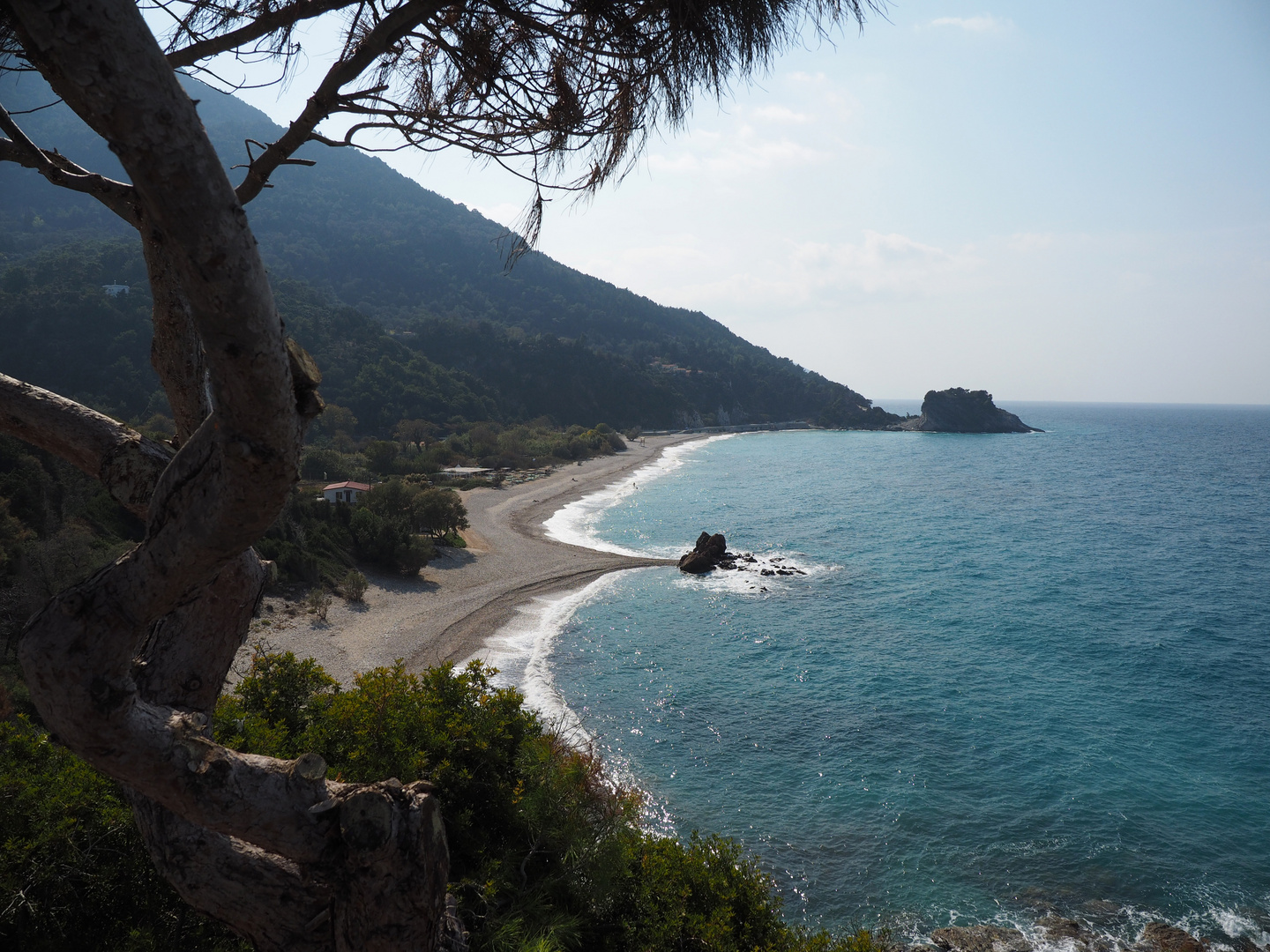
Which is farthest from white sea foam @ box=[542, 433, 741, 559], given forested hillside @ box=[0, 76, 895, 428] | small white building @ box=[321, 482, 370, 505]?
forested hillside @ box=[0, 76, 895, 428]

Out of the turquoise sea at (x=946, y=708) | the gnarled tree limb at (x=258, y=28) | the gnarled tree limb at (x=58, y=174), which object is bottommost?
the turquoise sea at (x=946, y=708)

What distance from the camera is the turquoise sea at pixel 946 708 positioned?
12438 millimetres

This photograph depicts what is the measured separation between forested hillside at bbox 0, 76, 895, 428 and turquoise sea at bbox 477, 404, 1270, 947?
129ft

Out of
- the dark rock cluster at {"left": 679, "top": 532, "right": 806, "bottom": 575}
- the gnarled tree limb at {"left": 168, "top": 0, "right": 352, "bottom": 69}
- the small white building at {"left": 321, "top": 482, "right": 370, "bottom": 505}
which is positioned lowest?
the dark rock cluster at {"left": 679, "top": 532, "right": 806, "bottom": 575}

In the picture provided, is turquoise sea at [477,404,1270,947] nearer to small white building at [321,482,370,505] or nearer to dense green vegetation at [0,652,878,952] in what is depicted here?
dense green vegetation at [0,652,878,952]

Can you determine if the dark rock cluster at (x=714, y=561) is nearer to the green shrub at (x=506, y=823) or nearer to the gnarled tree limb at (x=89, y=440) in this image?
the green shrub at (x=506, y=823)

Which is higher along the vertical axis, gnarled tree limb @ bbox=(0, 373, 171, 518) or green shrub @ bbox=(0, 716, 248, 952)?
gnarled tree limb @ bbox=(0, 373, 171, 518)

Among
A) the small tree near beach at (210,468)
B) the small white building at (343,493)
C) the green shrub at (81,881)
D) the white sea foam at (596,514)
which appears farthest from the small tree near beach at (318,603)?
the small tree near beach at (210,468)

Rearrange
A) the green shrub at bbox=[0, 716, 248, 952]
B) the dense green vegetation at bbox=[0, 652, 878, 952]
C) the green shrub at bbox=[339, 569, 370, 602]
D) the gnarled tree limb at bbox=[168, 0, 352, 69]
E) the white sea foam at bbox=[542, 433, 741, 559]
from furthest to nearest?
the white sea foam at bbox=[542, 433, 741, 559] → the green shrub at bbox=[339, 569, 370, 602] → the dense green vegetation at bbox=[0, 652, 878, 952] → the green shrub at bbox=[0, 716, 248, 952] → the gnarled tree limb at bbox=[168, 0, 352, 69]

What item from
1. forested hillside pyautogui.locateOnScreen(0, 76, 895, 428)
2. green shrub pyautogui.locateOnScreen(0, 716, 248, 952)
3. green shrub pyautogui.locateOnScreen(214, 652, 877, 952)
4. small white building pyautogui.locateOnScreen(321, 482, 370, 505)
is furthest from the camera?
forested hillside pyautogui.locateOnScreen(0, 76, 895, 428)

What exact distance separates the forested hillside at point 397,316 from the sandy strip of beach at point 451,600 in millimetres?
31723

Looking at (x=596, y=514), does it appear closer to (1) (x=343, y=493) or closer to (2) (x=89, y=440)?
(1) (x=343, y=493)

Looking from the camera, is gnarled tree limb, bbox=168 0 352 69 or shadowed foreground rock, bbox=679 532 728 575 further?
shadowed foreground rock, bbox=679 532 728 575

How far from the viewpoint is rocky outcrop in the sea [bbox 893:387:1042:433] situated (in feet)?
409
